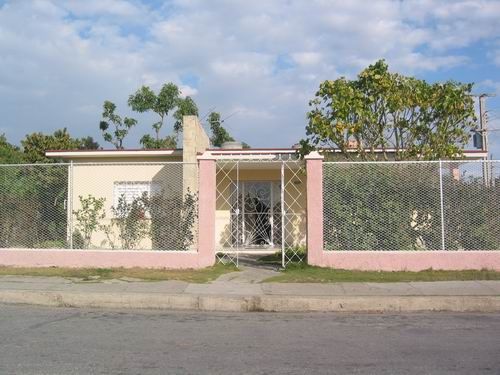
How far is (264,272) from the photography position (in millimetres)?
12602

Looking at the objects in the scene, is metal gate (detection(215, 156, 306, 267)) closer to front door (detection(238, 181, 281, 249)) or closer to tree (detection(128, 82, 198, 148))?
front door (detection(238, 181, 281, 249))

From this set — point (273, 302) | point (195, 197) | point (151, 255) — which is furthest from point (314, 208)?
point (151, 255)

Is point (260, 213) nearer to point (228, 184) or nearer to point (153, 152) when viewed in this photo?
point (228, 184)

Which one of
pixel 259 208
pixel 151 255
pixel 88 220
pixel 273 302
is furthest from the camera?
pixel 259 208

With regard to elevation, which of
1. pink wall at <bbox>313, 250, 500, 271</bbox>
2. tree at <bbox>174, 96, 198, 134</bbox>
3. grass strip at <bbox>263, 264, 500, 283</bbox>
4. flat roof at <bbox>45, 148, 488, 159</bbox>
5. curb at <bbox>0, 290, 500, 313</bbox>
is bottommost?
curb at <bbox>0, 290, 500, 313</bbox>

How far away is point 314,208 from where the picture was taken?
12.5 m

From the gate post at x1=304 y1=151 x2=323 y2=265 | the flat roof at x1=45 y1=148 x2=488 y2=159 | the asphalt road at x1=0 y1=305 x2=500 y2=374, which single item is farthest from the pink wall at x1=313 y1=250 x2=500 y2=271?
the flat roof at x1=45 y1=148 x2=488 y2=159

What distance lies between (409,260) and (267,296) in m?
4.10

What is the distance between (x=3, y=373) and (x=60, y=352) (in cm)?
87

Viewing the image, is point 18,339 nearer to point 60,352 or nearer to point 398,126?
point 60,352

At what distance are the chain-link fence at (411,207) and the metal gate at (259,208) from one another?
4.14 metres

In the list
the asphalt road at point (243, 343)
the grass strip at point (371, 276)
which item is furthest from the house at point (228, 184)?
the asphalt road at point (243, 343)

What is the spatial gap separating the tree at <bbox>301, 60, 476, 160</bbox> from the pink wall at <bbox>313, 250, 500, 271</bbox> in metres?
2.76

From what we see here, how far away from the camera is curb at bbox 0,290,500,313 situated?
30.8ft
